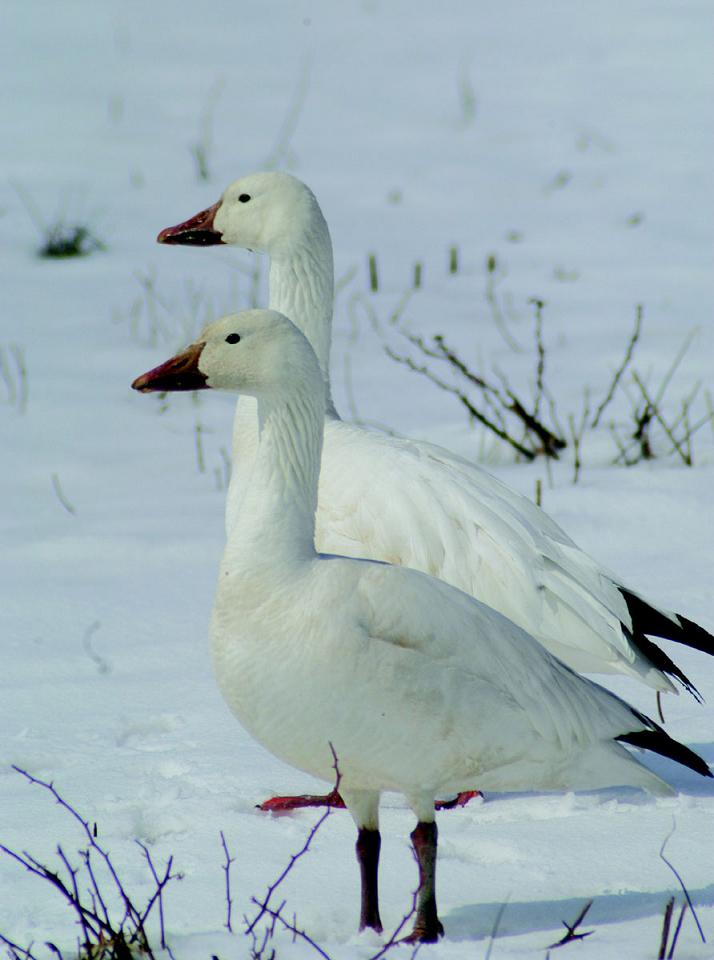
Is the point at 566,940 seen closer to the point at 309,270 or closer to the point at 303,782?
the point at 303,782

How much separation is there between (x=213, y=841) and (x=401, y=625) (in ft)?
2.70

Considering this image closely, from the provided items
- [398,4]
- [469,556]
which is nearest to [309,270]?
[469,556]

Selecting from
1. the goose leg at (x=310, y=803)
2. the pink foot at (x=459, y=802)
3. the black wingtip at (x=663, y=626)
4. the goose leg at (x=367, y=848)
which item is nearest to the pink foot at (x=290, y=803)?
the goose leg at (x=310, y=803)

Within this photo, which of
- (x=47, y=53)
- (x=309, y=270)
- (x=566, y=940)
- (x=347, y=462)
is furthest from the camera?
(x=47, y=53)

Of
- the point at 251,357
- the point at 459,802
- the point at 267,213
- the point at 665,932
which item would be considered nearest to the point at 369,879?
the point at 665,932

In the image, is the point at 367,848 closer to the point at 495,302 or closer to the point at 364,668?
the point at 364,668

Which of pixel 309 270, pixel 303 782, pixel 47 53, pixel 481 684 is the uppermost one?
pixel 47 53

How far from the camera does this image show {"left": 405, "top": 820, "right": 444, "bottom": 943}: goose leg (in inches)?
121

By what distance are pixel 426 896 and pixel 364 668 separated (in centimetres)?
47

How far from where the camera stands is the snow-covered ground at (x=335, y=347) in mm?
3486

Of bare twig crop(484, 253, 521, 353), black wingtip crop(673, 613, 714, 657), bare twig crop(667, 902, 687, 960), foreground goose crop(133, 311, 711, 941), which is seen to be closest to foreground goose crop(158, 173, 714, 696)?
black wingtip crop(673, 613, 714, 657)

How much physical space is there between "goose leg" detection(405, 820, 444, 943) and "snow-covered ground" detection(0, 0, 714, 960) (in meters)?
0.06

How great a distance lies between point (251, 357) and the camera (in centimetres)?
325

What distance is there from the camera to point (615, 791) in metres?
3.94
